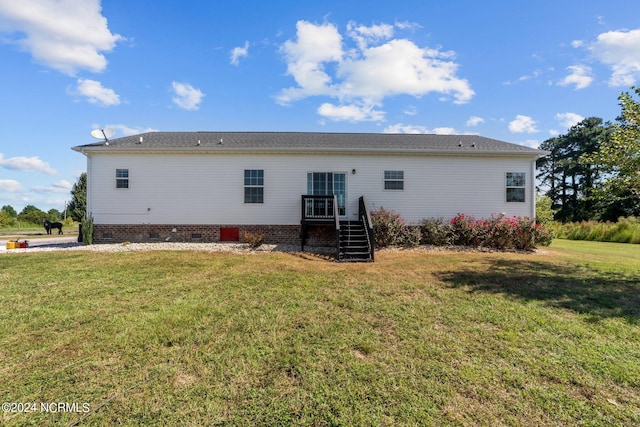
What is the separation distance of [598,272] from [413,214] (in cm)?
589

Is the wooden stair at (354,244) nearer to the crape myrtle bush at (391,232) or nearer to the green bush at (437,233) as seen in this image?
the crape myrtle bush at (391,232)

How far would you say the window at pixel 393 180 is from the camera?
11.8 m

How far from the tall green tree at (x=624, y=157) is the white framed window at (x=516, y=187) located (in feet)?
16.0

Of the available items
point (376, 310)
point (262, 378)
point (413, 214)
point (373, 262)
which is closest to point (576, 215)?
point (413, 214)

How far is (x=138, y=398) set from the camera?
2338 millimetres

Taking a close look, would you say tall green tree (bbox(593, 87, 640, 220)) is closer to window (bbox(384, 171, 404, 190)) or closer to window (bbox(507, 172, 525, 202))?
window (bbox(507, 172, 525, 202))

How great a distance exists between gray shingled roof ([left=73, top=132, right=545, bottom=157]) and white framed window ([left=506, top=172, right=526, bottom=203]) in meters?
0.93

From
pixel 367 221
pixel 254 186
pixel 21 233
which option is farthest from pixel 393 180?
pixel 21 233

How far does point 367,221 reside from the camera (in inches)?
383

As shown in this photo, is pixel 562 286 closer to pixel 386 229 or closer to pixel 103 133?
pixel 386 229

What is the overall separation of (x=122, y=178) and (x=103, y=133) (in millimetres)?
2099

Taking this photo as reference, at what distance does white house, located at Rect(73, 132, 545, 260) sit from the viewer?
1161 cm

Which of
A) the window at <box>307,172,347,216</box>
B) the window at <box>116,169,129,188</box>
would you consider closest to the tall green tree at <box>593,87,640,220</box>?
the window at <box>307,172,347,216</box>

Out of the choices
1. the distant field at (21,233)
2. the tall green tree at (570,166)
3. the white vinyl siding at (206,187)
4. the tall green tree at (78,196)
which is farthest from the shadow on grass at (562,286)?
the tall green tree at (570,166)
